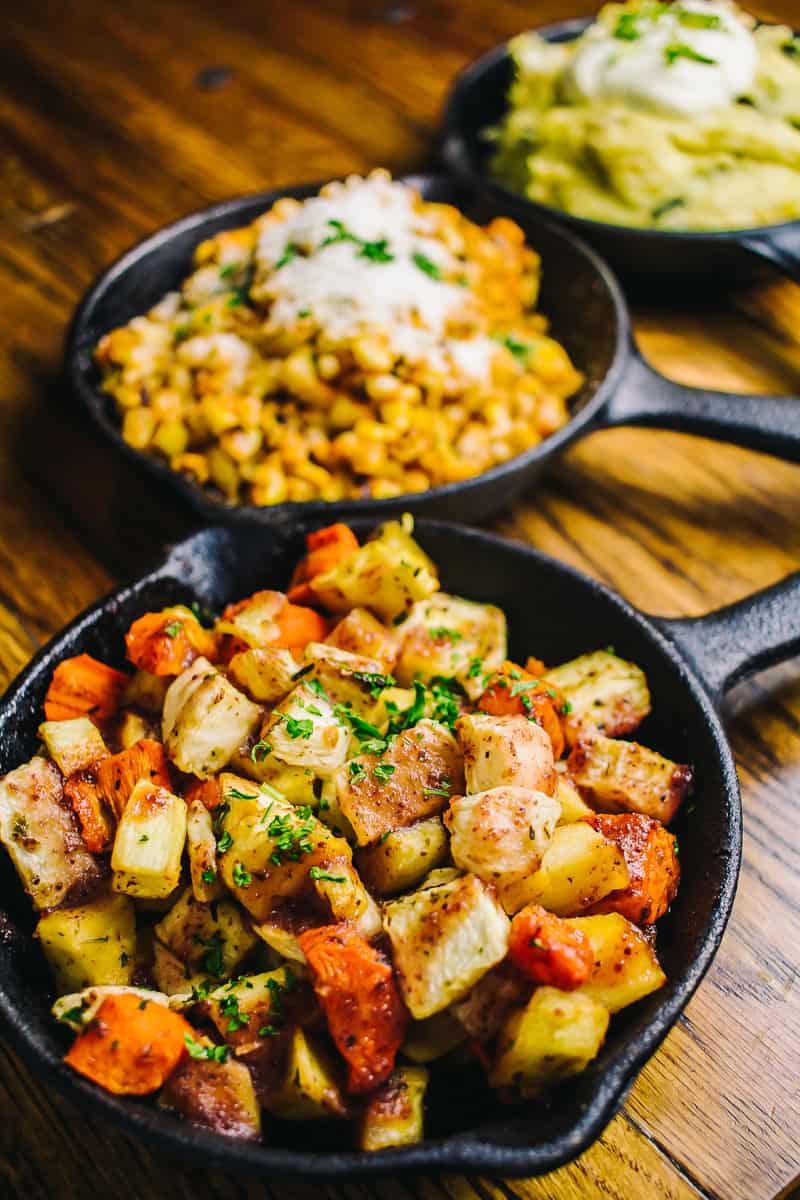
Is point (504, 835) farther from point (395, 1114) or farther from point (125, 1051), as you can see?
point (125, 1051)

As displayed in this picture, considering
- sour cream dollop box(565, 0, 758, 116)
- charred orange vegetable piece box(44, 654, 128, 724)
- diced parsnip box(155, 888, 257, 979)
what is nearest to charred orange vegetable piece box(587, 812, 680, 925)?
diced parsnip box(155, 888, 257, 979)

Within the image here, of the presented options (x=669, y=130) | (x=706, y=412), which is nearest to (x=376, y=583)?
(x=706, y=412)

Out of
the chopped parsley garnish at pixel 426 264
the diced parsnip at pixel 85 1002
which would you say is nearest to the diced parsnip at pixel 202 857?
the diced parsnip at pixel 85 1002

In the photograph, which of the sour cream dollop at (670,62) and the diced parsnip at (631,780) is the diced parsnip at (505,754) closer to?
A: the diced parsnip at (631,780)

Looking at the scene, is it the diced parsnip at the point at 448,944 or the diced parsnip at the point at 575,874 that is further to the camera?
the diced parsnip at the point at 575,874

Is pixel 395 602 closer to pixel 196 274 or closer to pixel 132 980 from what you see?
pixel 132 980

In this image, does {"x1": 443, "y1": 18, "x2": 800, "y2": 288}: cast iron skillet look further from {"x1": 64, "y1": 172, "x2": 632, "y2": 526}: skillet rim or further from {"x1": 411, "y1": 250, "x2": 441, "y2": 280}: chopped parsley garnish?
{"x1": 411, "y1": 250, "x2": 441, "y2": 280}: chopped parsley garnish

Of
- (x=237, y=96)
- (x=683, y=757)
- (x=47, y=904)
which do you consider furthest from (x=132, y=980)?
(x=237, y=96)
